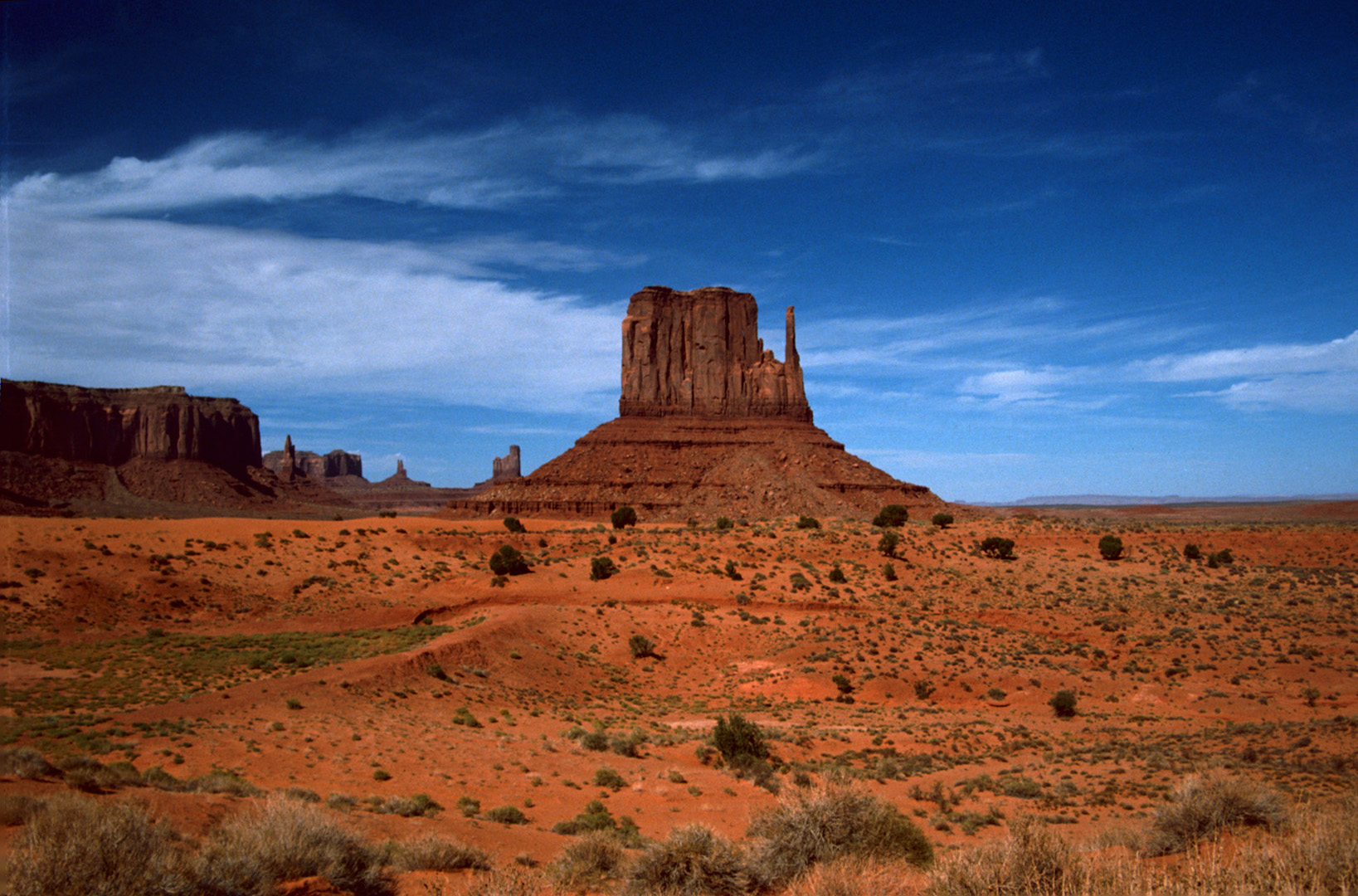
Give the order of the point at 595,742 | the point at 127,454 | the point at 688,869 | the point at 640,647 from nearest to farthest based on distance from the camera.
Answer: the point at 688,869 → the point at 595,742 → the point at 640,647 → the point at 127,454

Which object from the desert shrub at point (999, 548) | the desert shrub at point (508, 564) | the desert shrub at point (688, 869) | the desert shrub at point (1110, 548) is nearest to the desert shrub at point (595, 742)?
the desert shrub at point (688, 869)

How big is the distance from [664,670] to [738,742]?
12.6m

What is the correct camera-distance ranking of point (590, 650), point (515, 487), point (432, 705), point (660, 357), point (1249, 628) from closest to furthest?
point (432, 705) < point (590, 650) < point (1249, 628) < point (515, 487) < point (660, 357)

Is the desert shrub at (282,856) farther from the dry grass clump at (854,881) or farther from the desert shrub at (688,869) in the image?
the dry grass clump at (854,881)

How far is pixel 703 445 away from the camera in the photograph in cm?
9850

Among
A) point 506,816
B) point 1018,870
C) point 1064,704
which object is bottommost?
A: point 1064,704

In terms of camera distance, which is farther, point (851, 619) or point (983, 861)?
point (851, 619)

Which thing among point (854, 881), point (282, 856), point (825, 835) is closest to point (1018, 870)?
point (854, 881)

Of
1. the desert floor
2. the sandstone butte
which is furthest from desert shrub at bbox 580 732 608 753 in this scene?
the sandstone butte

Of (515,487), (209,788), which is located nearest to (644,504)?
(515,487)

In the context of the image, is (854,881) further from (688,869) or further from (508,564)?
(508,564)

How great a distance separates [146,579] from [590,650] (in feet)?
66.5

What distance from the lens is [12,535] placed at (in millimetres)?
34906

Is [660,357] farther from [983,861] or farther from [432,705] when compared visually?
[983,861]
